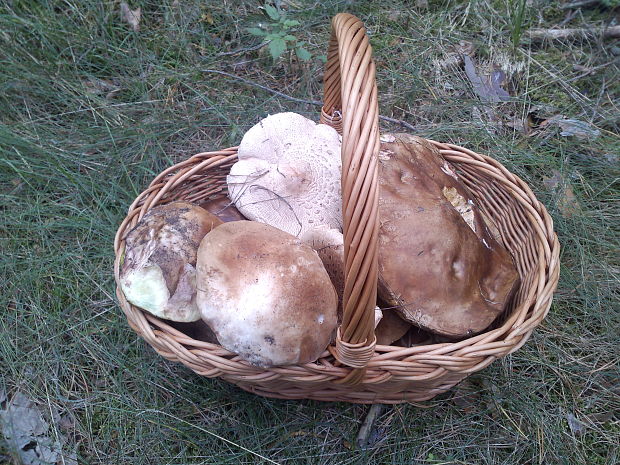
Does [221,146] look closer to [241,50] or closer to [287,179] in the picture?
[241,50]

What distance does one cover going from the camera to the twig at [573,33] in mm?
2910

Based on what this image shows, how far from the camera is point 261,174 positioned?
1.76m

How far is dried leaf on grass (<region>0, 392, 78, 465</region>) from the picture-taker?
1.75 m

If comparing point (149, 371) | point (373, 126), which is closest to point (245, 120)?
point (149, 371)

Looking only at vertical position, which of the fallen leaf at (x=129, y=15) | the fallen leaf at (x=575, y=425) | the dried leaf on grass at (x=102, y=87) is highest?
the fallen leaf at (x=129, y=15)

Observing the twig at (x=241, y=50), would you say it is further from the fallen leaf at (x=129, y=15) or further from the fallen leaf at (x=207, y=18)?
the fallen leaf at (x=129, y=15)

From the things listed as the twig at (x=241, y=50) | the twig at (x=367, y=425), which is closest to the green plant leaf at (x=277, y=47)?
the twig at (x=241, y=50)

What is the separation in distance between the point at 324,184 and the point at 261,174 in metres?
0.22

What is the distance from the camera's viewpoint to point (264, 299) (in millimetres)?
1294

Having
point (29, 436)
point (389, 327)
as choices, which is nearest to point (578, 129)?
point (389, 327)

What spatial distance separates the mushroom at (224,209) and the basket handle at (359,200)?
76 centimetres

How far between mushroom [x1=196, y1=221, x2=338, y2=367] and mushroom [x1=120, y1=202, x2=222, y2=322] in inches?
4.9

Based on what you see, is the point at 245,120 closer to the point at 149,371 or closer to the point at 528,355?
the point at 149,371

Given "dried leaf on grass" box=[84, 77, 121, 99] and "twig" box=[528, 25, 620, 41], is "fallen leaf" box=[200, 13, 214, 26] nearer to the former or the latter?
"dried leaf on grass" box=[84, 77, 121, 99]
